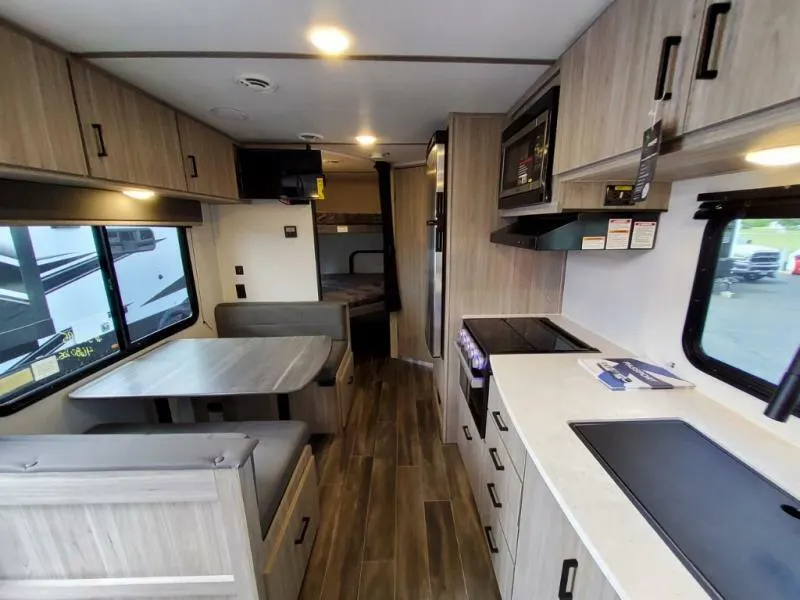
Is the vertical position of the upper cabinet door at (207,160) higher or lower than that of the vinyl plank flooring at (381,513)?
higher

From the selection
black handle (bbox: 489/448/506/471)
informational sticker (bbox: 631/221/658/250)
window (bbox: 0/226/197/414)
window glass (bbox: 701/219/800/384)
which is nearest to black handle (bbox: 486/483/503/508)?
black handle (bbox: 489/448/506/471)

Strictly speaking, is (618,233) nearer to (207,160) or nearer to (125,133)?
(125,133)

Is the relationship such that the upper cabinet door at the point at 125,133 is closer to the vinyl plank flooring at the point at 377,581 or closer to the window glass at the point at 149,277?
the window glass at the point at 149,277

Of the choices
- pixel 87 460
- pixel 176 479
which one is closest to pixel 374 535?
pixel 176 479

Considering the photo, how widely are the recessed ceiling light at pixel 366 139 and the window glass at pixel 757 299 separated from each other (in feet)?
7.13

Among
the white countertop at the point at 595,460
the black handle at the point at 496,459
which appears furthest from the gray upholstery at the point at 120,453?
the black handle at the point at 496,459

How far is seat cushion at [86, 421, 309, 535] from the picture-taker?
124cm

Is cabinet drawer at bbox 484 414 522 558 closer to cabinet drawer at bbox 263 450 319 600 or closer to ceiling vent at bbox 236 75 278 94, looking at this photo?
cabinet drawer at bbox 263 450 319 600

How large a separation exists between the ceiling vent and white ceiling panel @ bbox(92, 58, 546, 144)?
4 cm

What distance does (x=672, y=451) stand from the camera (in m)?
0.93

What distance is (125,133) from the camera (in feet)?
4.81

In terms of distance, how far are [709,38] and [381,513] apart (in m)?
2.31

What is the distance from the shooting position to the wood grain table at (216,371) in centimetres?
161

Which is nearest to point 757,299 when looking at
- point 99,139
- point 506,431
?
point 506,431
